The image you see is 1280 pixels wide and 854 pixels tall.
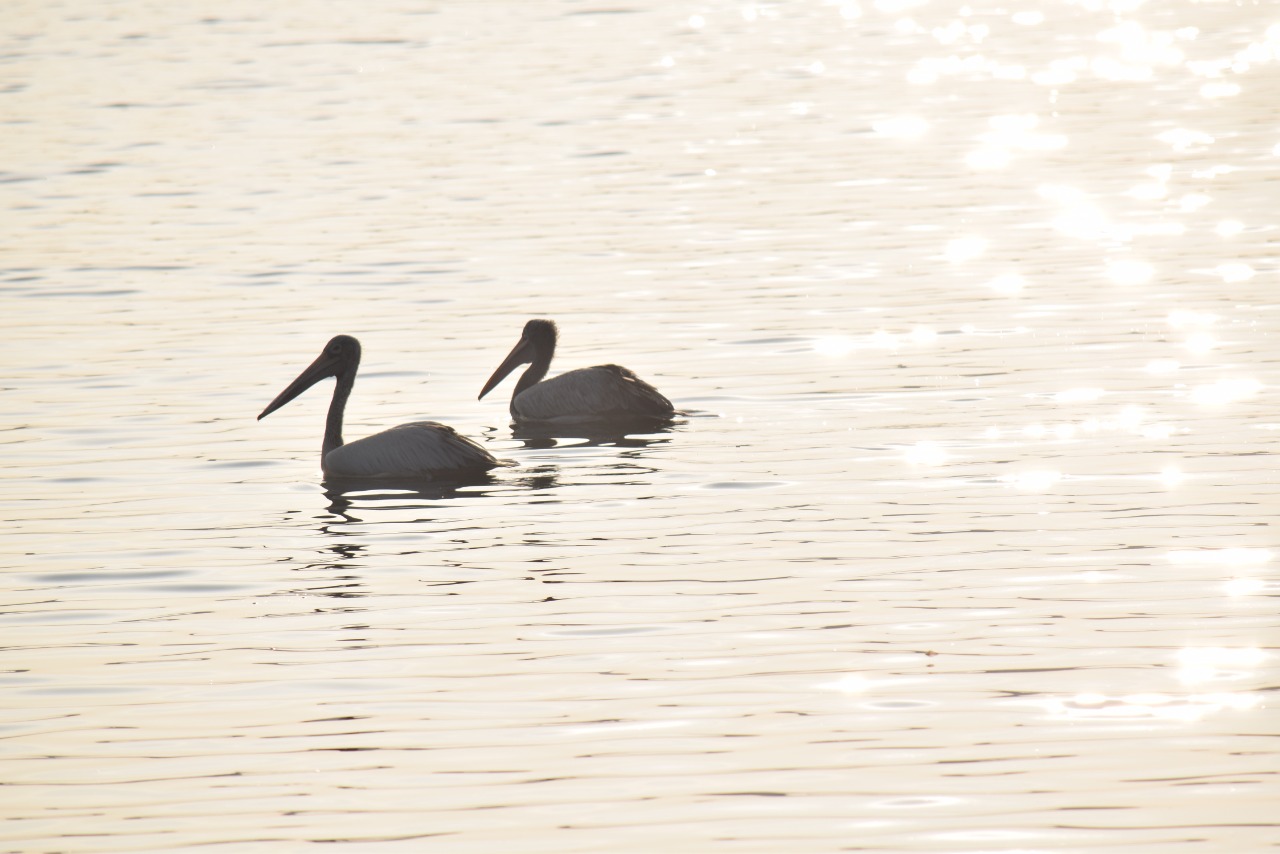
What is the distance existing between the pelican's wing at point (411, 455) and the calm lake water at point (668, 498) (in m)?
0.19

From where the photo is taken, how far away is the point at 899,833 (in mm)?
5922

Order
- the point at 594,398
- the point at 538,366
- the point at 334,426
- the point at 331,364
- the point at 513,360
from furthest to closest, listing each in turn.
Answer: the point at 538,366
the point at 513,360
the point at 594,398
the point at 331,364
the point at 334,426

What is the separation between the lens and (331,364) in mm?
12875

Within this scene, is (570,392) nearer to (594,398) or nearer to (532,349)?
(594,398)

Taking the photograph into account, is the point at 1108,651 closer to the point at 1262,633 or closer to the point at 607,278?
the point at 1262,633

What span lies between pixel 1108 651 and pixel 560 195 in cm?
1585

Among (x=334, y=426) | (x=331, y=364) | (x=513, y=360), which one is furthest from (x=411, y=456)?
(x=513, y=360)

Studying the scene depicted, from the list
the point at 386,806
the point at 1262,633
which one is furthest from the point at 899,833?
the point at 1262,633

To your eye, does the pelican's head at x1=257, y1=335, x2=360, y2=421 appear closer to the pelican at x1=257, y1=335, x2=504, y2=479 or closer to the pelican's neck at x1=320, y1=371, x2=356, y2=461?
the pelican's neck at x1=320, y1=371, x2=356, y2=461

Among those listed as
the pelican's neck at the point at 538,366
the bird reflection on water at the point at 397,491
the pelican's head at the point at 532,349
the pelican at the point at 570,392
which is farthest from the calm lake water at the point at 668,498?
the pelican's neck at the point at 538,366

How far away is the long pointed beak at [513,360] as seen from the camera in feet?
46.6

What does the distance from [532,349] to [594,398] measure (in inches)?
53.2

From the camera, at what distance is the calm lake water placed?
645 centimetres

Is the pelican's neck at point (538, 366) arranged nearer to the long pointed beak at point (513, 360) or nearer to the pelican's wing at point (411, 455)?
the long pointed beak at point (513, 360)
